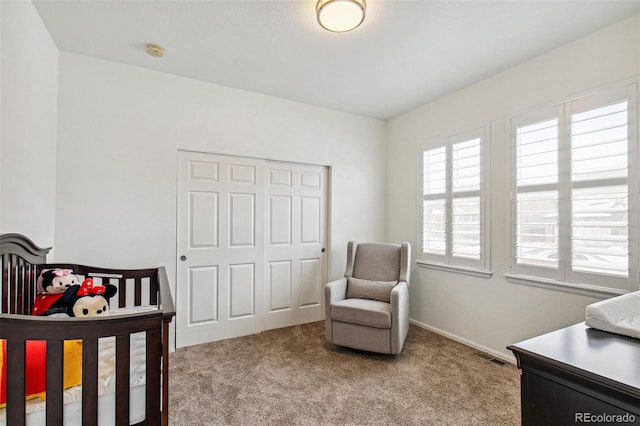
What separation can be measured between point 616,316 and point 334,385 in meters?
1.73

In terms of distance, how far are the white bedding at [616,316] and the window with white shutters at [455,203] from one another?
5.34 ft

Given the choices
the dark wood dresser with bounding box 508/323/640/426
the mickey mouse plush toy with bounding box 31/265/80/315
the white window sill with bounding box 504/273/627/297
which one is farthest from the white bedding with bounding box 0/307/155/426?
the white window sill with bounding box 504/273/627/297

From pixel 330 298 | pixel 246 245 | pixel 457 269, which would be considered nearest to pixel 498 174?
pixel 457 269

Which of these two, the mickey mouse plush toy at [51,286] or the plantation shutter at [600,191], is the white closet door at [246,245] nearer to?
the mickey mouse plush toy at [51,286]

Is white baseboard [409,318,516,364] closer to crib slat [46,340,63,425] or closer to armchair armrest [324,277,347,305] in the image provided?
armchair armrest [324,277,347,305]

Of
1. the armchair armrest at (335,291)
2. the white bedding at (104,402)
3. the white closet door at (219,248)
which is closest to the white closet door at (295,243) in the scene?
the white closet door at (219,248)

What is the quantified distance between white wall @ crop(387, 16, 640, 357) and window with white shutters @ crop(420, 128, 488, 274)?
0.11m

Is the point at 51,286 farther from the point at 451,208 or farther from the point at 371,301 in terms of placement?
the point at 451,208

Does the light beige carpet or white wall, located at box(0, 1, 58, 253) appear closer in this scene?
white wall, located at box(0, 1, 58, 253)

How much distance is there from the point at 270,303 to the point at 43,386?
2401 mm

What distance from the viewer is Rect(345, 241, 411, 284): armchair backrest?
328 centimetres

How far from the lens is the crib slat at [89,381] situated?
115 cm

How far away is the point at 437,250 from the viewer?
3486 mm

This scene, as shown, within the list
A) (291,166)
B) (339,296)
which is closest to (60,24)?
(291,166)
